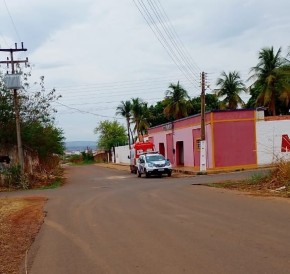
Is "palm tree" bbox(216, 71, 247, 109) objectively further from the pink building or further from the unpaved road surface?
the unpaved road surface

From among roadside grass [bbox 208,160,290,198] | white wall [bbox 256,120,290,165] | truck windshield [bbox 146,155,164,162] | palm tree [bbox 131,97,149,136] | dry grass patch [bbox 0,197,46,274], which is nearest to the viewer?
dry grass patch [bbox 0,197,46,274]

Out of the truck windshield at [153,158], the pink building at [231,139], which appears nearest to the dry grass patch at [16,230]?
the truck windshield at [153,158]

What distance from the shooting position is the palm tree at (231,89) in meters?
66.2

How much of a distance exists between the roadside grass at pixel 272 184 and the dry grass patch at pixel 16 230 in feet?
26.5

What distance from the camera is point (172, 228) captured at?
1121cm

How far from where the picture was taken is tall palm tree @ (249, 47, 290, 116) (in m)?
55.9

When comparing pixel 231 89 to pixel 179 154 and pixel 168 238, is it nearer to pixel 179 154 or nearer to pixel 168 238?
pixel 179 154

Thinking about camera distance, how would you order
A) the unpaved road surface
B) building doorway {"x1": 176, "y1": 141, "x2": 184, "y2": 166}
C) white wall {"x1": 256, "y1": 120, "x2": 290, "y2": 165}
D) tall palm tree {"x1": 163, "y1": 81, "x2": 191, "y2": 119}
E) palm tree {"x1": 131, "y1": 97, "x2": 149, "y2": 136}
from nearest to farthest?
the unpaved road surface
white wall {"x1": 256, "y1": 120, "x2": 290, "y2": 165}
building doorway {"x1": 176, "y1": 141, "x2": 184, "y2": 166}
tall palm tree {"x1": 163, "y1": 81, "x2": 191, "y2": 119}
palm tree {"x1": 131, "y1": 97, "x2": 149, "y2": 136}

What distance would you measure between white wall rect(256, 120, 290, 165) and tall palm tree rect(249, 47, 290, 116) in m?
14.3

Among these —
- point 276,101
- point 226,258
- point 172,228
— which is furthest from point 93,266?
point 276,101

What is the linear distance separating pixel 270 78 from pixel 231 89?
10.6 m

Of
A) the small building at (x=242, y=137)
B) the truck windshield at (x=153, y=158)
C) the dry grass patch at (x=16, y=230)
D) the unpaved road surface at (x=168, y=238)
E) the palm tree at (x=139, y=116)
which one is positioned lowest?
the dry grass patch at (x=16, y=230)

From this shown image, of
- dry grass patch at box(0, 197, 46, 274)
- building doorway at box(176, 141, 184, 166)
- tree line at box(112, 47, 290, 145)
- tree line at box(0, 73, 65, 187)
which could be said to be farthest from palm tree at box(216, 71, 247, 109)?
dry grass patch at box(0, 197, 46, 274)

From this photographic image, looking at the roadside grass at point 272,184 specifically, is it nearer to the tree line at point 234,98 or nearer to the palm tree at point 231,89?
the tree line at point 234,98
